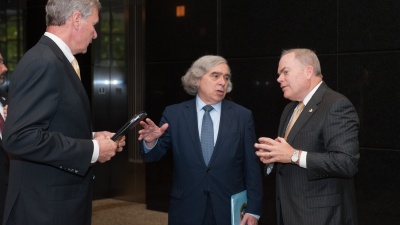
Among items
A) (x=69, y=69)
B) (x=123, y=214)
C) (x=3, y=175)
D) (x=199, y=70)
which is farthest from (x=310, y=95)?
(x=123, y=214)

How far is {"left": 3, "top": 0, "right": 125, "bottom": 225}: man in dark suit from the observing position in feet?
7.14

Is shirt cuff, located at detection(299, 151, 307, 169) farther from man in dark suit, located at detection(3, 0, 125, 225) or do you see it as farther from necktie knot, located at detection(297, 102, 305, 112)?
man in dark suit, located at detection(3, 0, 125, 225)

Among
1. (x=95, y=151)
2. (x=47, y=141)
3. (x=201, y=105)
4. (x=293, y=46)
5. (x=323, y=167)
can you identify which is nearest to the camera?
(x=47, y=141)

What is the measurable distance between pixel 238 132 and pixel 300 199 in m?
0.70

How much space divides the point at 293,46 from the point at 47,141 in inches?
142

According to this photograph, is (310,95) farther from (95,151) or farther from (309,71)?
(95,151)

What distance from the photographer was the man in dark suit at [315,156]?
8.66 ft

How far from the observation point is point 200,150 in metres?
3.24

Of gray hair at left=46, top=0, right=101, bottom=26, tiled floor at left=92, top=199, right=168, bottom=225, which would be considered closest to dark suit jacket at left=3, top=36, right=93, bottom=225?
gray hair at left=46, top=0, right=101, bottom=26

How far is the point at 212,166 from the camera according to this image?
3.20 meters

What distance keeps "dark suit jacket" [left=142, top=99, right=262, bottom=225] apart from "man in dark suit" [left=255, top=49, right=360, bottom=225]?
390 millimetres

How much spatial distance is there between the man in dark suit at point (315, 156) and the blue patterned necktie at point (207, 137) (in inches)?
20.8

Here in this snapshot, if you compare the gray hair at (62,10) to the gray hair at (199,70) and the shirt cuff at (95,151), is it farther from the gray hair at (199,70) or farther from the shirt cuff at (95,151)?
the gray hair at (199,70)

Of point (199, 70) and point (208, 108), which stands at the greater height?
point (199, 70)
